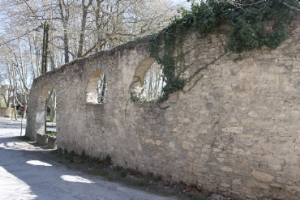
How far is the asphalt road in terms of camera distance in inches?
218

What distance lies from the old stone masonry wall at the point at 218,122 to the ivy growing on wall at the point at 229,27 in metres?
0.19

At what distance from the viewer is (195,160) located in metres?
5.89

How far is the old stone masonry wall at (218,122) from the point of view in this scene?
190 inches

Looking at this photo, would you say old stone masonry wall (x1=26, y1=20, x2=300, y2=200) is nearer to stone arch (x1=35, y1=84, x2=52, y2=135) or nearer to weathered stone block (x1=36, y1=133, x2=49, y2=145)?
weathered stone block (x1=36, y1=133, x2=49, y2=145)

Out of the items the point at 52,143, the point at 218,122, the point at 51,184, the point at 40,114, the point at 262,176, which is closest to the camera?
the point at 262,176

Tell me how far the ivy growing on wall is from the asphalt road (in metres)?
2.39

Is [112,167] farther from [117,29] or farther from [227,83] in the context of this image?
[117,29]

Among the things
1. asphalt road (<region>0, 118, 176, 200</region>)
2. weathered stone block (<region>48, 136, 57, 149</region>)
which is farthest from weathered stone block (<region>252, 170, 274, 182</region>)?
weathered stone block (<region>48, 136, 57, 149</region>)

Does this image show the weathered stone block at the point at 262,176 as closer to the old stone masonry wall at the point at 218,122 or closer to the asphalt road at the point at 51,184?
the old stone masonry wall at the point at 218,122

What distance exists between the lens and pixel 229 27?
5.41m

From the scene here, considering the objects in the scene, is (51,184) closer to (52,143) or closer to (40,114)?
(52,143)

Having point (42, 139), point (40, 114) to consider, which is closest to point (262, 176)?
point (42, 139)

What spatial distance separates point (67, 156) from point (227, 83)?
6.67m

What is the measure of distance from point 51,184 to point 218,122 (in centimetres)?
406
